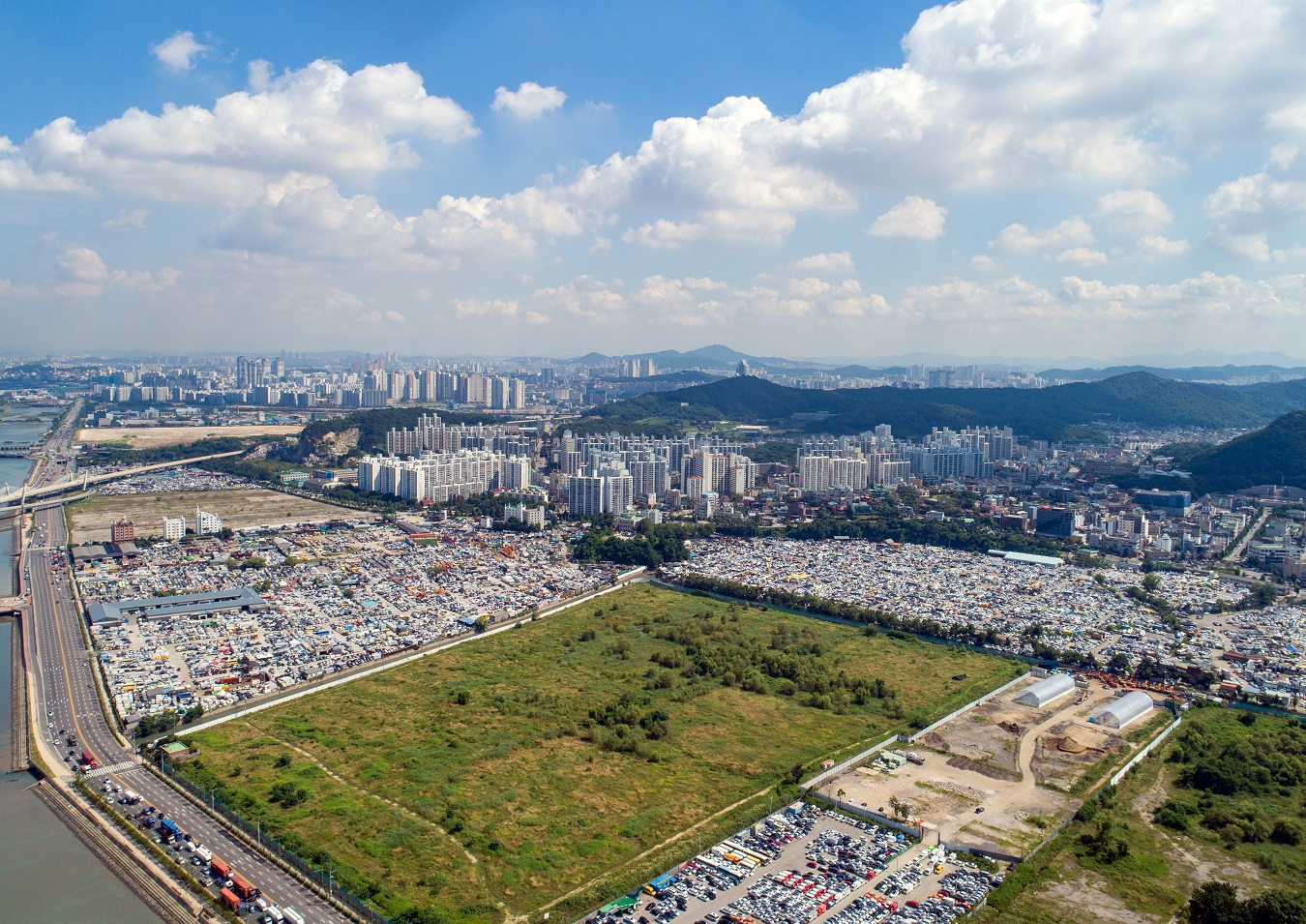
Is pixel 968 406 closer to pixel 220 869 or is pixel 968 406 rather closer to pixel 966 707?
pixel 966 707

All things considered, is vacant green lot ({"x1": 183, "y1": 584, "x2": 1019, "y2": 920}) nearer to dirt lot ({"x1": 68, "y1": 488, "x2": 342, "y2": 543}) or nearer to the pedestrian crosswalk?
the pedestrian crosswalk

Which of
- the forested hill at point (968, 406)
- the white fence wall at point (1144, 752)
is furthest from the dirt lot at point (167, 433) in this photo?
the white fence wall at point (1144, 752)

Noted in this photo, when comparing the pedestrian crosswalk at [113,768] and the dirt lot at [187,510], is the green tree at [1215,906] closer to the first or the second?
the pedestrian crosswalk at [113,768]

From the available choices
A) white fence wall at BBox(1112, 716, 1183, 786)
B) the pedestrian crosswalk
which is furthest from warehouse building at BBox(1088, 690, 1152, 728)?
the pedestrian crosswalk

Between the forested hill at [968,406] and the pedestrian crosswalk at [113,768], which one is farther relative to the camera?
the forested hill at [968,406]

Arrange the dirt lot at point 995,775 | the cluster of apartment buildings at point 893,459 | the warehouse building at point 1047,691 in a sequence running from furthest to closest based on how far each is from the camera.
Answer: the cluster of apartment buildings at point 893,459 < the warehouse building at point 1047,691 < the dirt lot at point 995,775

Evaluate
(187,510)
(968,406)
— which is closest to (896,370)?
(968,406)

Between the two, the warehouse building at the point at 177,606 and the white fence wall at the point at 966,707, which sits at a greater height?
the warehouse building at the point at 177,606
